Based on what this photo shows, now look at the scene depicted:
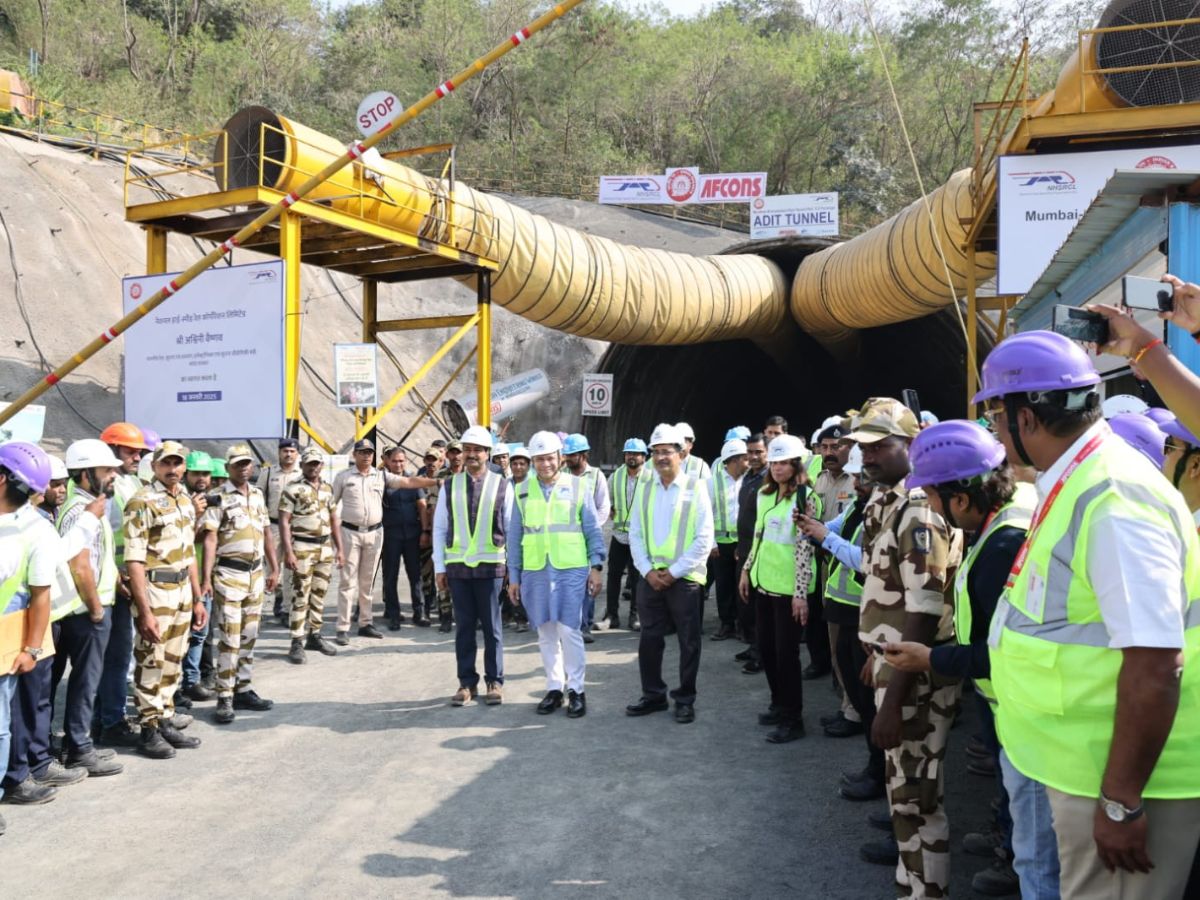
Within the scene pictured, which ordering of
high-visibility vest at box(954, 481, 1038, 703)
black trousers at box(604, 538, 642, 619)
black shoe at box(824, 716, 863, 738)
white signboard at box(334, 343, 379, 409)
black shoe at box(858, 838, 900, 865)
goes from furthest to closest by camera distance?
white signboard at box(334, 343, 379, 409)
black trousers at box(604, 538, 642, 619)
black shoe at box(824, 716, 863, 738)
black shoe at box(858, 838, 900, 865)
high-visibility vest at box(954, 481, 1038, 703)

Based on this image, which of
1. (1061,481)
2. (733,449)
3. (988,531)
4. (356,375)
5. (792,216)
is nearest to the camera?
(1061,481)

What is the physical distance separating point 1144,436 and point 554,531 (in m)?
4.00

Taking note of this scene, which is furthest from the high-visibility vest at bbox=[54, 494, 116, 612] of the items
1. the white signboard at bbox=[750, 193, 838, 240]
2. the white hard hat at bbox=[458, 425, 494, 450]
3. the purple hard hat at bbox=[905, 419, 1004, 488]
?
the white signboard at bbox=[750, 193, 838, 240]

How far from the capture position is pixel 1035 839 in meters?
2.41

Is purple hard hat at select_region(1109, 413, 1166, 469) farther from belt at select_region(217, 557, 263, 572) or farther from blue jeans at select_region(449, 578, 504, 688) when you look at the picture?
belt at select_region(217, 557, 263, 572)

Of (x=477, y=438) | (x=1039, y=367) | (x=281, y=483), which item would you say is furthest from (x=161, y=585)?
(x=1039, y=367)

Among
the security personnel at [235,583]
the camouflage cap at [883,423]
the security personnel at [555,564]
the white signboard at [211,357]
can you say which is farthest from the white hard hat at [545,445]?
the white signboard at [211,357]

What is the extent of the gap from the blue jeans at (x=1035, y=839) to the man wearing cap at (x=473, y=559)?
4.60m

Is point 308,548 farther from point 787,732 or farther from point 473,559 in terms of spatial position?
point 787,732

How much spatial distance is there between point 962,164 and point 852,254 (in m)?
27.8

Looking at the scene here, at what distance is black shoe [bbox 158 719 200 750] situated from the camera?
223 inches

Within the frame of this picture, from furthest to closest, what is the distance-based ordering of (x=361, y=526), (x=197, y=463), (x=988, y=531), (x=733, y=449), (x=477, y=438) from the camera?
(x=733, y=449)
(x=361, y=526)
(x=477, y=438)
(x=197, y=463)
(x=988, y=531)

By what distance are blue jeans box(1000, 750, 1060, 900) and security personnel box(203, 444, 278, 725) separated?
5288 millimetres

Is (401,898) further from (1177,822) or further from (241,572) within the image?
(241,572)
